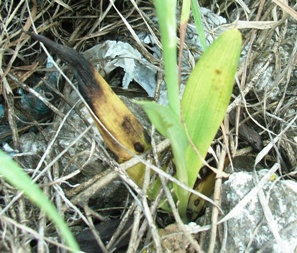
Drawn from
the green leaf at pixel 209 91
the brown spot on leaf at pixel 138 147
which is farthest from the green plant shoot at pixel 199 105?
the brown spot on leaf at pixel 138 147

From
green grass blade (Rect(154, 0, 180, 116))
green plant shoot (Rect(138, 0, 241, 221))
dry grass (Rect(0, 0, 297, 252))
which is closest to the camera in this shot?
green grass blade (Rect(154, 0, 180, 116))

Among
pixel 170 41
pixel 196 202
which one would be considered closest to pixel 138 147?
pixel 196 202

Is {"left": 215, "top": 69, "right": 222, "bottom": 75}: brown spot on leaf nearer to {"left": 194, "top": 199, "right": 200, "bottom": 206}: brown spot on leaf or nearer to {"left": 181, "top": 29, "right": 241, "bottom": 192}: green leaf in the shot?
{"left": 181, "top": 29, "right": 241, "bottom": 192}: green leaf

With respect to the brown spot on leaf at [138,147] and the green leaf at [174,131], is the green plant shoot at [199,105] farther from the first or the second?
the brown spot on leaf at [138,147]

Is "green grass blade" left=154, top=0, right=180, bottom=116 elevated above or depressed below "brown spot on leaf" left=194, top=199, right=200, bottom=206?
above

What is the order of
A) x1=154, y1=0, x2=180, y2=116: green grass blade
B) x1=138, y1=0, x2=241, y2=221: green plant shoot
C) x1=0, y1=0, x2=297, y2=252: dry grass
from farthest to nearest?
1. x1=0, y1=0, x2=297, y2=252: dry grass
2. x1=138, y1=0, x2=241, y2=221: green plant shoot
3. x1=154, y1=0, x2=180, y2=116: green grass blade

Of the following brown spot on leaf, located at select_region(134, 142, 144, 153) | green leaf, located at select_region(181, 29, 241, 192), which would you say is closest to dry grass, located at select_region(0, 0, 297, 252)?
brown spot on leaf, located at select_region(134, 142, 144, 153)
